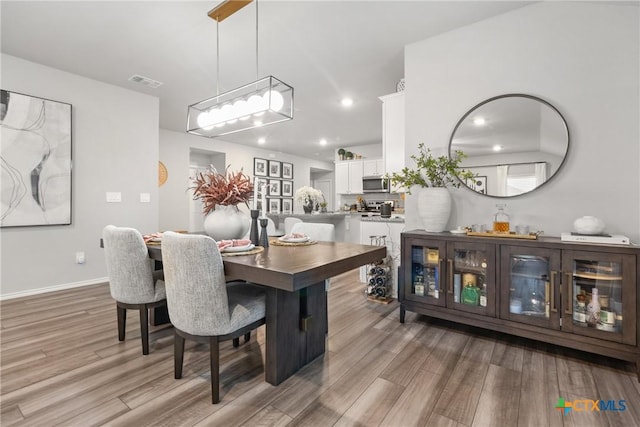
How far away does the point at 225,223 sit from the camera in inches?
84.7

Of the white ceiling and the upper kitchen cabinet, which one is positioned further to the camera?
the upper kitchen cabinet

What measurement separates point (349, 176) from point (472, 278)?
4.76m

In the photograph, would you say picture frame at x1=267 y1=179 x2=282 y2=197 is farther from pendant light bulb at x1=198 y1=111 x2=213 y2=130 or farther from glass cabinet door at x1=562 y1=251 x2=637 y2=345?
glass cabinet door at x1=562 y1=251 x2=637 y2=345

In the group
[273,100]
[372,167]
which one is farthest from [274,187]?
[273,100]

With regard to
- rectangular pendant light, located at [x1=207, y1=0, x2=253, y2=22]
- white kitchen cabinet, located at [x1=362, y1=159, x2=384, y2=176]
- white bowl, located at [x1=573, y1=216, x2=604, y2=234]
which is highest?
rectangular pendant light, located at [x1=207, y1=0, x2=253, y2=22]

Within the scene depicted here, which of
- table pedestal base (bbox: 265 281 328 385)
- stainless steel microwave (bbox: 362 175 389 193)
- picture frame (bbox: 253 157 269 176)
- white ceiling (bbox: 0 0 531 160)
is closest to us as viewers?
table pedestal base (bbox: 265 281 328 385)

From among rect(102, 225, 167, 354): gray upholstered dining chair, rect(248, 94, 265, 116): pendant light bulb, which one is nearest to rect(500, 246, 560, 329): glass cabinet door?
rect(248, 94, 265, 116): pendant light bulb

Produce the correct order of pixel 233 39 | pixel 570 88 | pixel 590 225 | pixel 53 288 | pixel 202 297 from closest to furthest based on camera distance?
1. pixel 202 297
2. pixel 590 225
3. pixel 570 88
4. pixel 233 39
5. pixel 53 288

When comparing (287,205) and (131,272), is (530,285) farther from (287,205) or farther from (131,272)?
(287,205)

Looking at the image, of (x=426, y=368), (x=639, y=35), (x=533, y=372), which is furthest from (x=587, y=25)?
(x=426, y=368)

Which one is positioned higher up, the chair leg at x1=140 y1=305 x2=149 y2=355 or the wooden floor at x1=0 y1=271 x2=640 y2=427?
the chair leg at x1=140 y1=305 x2=149 y2=355

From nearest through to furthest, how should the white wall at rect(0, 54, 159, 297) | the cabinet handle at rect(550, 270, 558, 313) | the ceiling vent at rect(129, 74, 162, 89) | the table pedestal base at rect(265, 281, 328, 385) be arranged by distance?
the table pedestal base at rect(265, 281, 328, 385)
the cabinet handle at rect(550, 270, 558, 313)
the white wall at rect(0, 54, 159, 297)
the ceiling vent at rect(129, 74, 162, 89)

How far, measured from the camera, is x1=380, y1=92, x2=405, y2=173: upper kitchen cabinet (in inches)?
129

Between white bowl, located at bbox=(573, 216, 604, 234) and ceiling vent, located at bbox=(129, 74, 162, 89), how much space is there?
14.9 feet
